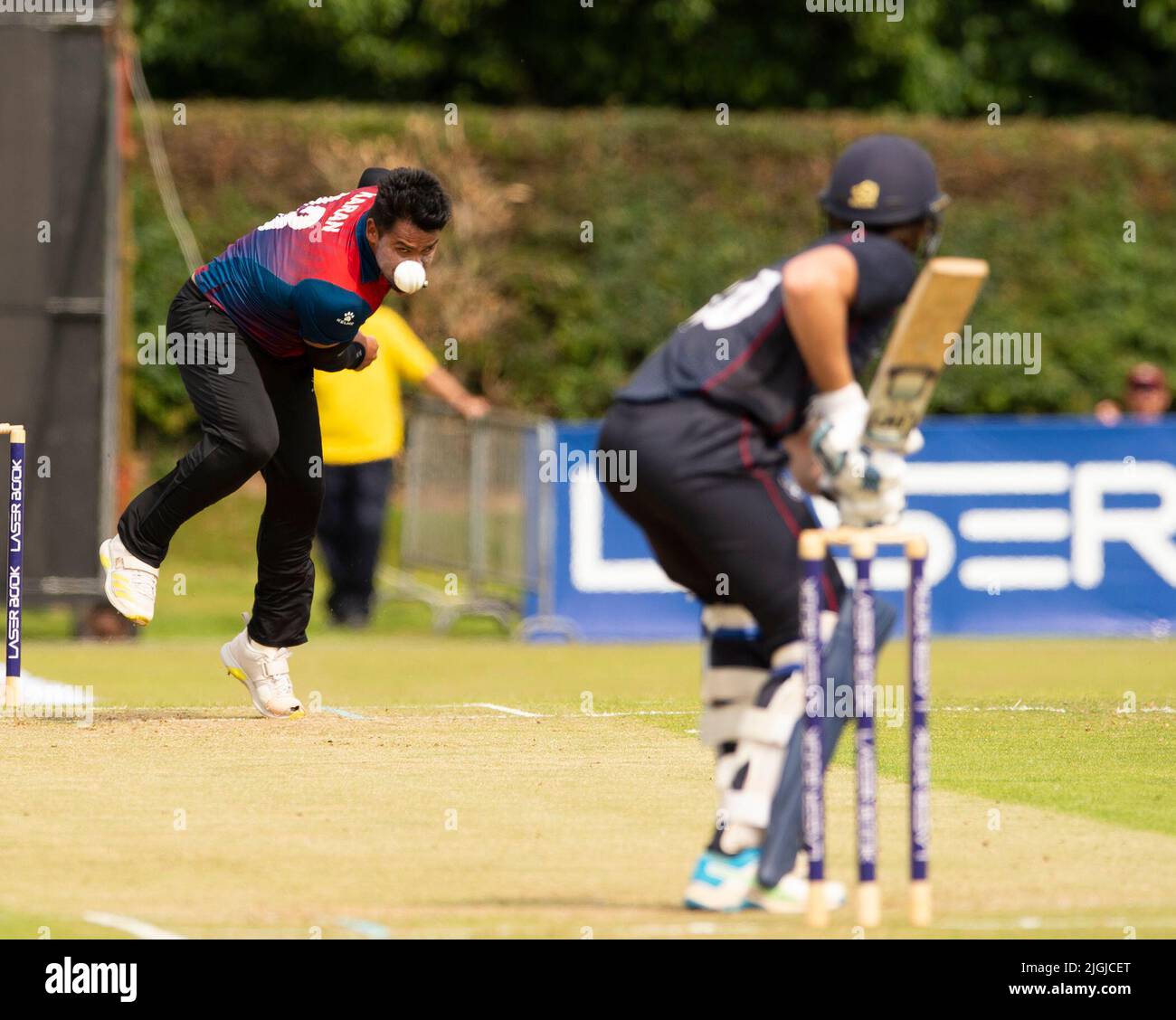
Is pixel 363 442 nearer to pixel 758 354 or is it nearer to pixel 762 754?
pixel 758 354

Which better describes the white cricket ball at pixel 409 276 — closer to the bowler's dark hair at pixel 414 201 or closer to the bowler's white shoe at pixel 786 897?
the bowler's dark hair at pixel 414 201

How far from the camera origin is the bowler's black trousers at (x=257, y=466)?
28.8 ft

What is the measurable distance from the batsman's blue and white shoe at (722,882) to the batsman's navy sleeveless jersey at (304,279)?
10.9 ft

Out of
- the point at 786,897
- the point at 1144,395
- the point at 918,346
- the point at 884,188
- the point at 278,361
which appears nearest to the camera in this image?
the point at 918,346

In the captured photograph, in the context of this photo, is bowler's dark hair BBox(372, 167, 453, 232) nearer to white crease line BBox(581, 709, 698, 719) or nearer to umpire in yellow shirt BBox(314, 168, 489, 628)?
white crease line BBox(581, 709, 698, 719)

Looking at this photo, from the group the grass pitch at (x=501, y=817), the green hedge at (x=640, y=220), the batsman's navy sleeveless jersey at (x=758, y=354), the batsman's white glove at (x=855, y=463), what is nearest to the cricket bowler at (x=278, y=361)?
the grass pitch at (x=501, y=817)

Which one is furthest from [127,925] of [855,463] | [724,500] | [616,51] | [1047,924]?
[616,51]

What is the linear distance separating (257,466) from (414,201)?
123 centimetres

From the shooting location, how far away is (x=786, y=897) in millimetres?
5980

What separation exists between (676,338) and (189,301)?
327 cm

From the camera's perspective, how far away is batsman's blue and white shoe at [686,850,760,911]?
589cm

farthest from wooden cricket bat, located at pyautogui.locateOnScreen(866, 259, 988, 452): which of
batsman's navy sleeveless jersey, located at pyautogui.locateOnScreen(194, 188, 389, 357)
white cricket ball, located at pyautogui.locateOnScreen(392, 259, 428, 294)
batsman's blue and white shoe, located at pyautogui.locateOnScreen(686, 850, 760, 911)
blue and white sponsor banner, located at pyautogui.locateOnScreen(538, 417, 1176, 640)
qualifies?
blue and white sponsor banner, located at pyautogui.locateOnScreen(538, 417, 1176, 640)

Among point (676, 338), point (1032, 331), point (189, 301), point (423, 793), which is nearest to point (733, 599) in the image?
point (676, 338)
